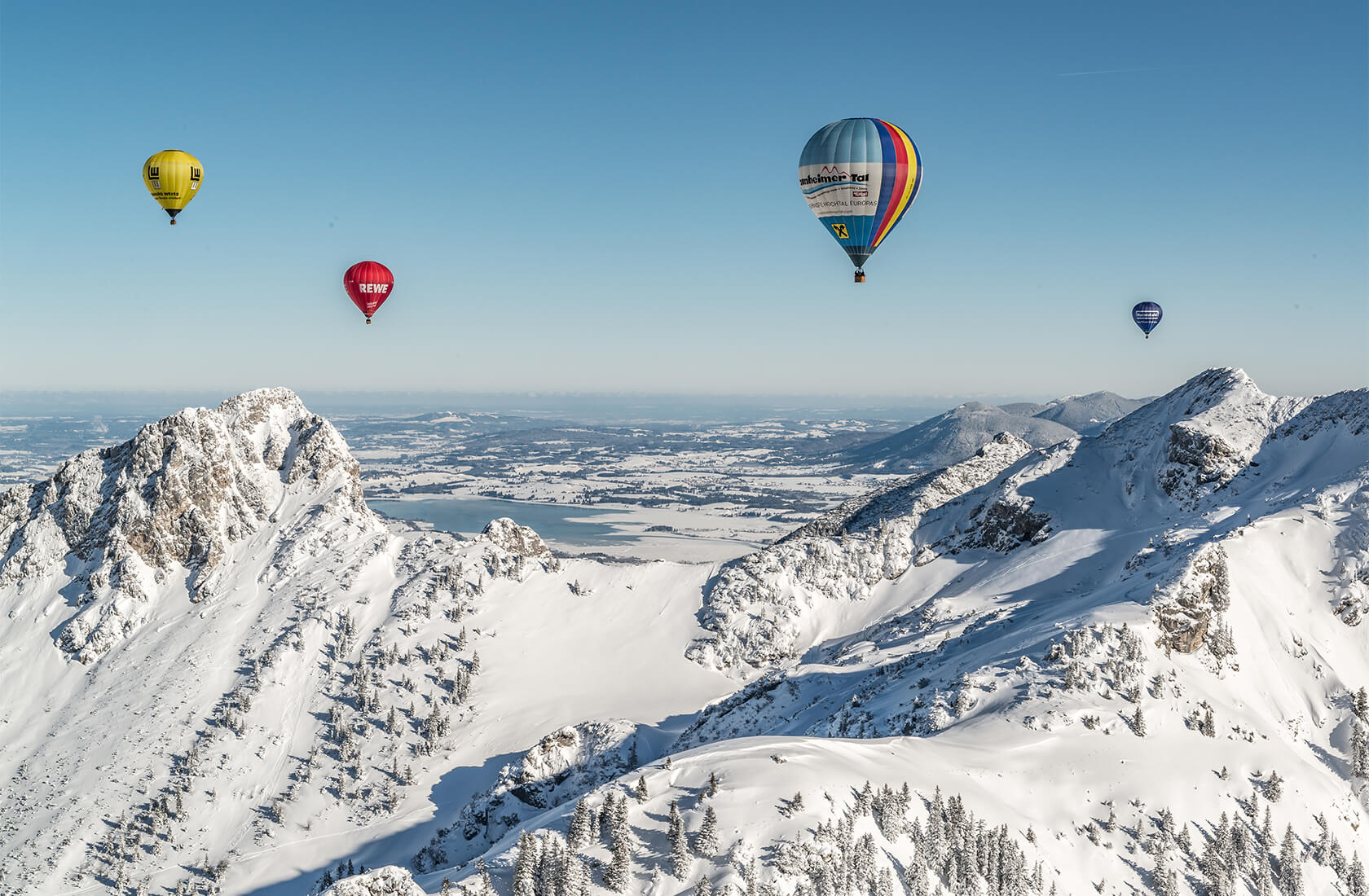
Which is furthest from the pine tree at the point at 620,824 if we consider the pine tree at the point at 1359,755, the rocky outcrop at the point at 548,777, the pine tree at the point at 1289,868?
the pine tree at the point at 1359,755

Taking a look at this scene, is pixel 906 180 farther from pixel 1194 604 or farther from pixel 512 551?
pixel 512 551

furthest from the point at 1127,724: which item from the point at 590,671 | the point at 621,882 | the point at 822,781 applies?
the point at 590,671

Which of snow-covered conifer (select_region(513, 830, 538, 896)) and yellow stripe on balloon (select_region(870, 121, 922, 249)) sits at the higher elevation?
yellow stripe on balloon (select_region(870, 121, 922, 249))

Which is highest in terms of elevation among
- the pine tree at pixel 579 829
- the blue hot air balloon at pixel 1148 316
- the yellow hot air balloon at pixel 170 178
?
the yellow hot air balloon at pixel 170 178

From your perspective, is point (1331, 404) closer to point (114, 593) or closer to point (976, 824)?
point (976, 824)

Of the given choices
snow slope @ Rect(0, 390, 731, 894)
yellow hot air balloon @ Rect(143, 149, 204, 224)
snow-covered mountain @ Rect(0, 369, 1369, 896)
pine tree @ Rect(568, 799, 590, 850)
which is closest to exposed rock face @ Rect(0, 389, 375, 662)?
snow slope @ Rect(0, 390, 731, 894)

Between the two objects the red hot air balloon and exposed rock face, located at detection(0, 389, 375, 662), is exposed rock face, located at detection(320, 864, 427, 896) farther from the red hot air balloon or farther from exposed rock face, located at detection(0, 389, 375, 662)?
exposed rock face, located at detection(0, 389, 375, 662)

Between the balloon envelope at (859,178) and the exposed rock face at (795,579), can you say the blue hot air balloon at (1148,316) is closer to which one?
the exposed rock face at (795,579)
